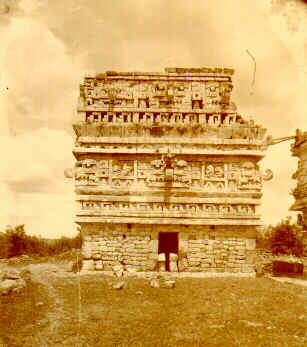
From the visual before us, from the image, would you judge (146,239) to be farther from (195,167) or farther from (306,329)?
(306,329)

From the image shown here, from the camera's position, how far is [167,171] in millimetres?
12828

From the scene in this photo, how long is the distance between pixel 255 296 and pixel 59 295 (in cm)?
559

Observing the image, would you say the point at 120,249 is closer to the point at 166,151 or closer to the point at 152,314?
the point at 166,151

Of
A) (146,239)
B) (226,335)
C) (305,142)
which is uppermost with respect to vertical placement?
(305,142)

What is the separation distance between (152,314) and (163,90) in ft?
30.8

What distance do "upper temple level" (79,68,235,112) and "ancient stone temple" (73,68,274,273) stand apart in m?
0.04

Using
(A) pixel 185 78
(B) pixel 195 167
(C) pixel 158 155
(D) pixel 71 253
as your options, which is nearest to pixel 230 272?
(B) pixel 195 167

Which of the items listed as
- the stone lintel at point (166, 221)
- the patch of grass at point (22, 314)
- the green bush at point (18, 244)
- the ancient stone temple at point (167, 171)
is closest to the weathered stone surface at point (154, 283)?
the ancient stone temple at point (167, 171)

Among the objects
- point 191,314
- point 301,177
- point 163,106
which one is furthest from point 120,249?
point 301,177

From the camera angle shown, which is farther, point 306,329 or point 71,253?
point 71,253

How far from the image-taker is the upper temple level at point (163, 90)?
13.8m

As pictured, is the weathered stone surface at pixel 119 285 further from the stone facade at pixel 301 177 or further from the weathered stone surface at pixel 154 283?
the stone facade at pixel 301 177

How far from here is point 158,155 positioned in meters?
13.2

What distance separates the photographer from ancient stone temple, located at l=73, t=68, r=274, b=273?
12.4 metres
